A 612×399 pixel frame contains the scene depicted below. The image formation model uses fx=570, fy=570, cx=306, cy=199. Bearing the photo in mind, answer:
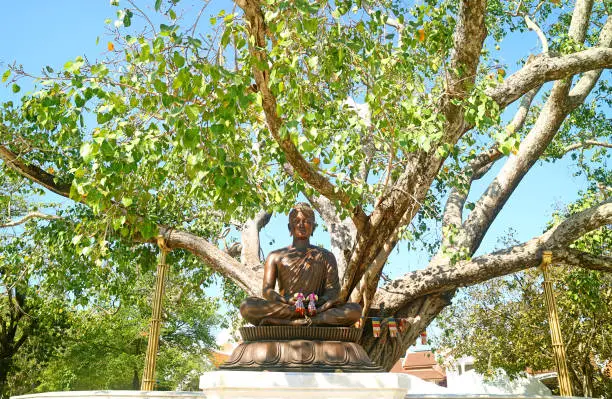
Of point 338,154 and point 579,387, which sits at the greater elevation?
point 338,154

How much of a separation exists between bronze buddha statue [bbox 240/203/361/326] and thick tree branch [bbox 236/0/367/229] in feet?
1.25

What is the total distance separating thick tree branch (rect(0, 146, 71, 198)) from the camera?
7051 millimetres

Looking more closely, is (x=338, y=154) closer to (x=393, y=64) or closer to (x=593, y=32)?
(x=393, y=64)

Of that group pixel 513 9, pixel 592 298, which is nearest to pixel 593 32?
pixel 513 9

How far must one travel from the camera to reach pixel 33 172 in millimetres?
7590

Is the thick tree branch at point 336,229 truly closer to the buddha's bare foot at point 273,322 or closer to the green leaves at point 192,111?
the buddha's bare foot at point 273,322

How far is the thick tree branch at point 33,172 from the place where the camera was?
705 cm

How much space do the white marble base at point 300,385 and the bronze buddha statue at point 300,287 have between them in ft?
2.20

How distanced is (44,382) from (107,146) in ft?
58.5

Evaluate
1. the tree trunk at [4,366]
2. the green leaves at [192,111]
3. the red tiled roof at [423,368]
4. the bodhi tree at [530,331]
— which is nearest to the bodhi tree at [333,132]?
the green leaves at [192,111]

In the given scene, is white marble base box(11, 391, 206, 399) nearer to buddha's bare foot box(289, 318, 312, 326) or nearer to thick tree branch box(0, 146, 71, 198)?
buddha's bare foot box(289, 318, 312, 326)

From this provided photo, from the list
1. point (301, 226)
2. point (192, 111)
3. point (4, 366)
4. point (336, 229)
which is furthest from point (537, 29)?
point (4, 366)

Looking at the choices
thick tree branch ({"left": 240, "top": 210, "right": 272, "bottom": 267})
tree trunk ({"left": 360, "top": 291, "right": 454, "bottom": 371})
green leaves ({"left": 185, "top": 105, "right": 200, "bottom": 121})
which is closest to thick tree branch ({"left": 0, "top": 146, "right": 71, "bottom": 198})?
thick tree branch ({"left": 240, "top": 210, "right": 272, "bottom": 267})

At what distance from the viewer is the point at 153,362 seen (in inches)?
262
